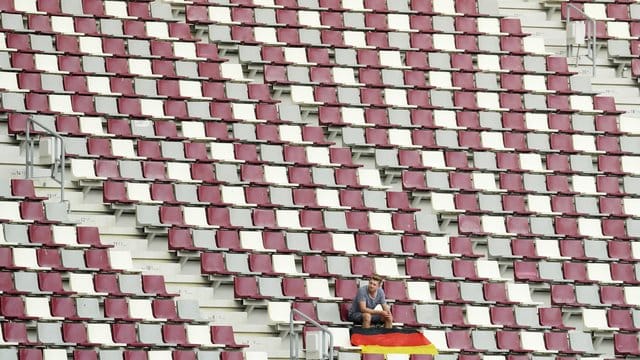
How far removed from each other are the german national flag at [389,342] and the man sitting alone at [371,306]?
0.09 m

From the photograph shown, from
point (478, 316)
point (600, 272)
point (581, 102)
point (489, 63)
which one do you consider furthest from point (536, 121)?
point (478, 316)

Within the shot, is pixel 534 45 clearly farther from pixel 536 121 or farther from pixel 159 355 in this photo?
pixel 159 355

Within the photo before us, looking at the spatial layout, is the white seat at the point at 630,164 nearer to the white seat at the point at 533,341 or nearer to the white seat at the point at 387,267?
the white seat at the point at 533,341

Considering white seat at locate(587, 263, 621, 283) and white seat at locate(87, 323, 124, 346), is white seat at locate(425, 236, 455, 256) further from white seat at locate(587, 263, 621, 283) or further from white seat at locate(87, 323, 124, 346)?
white seat at locate(87, 323, 124, 346)

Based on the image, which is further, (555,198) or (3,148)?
(555,198)

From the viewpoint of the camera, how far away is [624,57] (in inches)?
894

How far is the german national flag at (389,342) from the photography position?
17.8 m

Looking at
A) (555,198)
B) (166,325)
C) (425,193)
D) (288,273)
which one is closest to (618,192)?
(555,198)

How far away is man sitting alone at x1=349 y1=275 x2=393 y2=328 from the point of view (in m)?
18.0

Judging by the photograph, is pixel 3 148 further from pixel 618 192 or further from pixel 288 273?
pixel 618 192

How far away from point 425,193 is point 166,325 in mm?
3708

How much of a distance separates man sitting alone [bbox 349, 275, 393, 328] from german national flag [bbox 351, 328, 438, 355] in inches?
Answer: 3.6

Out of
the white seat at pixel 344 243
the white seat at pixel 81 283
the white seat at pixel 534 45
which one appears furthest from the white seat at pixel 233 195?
the white seat at pixel 534 45

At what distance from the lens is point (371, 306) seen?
711 inches
